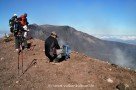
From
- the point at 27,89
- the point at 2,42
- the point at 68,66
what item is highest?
the point at 2,42

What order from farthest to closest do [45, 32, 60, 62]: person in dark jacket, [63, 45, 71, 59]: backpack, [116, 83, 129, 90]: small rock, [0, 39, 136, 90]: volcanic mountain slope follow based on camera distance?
[63, 45, 71, 59]: backpack < [45, 32, 60, 62]: person in dark jacket < [0, 39, 136, 90]: volcanic mountain slope < [116, 83, 129, 90]: small rock

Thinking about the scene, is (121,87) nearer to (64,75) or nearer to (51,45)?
(64,75)

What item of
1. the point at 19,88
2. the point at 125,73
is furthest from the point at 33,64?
the point at 125,73

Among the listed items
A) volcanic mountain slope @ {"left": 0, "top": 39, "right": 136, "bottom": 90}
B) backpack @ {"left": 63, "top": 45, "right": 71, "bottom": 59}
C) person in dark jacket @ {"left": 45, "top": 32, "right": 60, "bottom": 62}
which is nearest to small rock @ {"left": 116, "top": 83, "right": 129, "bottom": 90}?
volcanic mountain slope @ {"left": 0, "top": 39, "right": 136, "bottom": 90}

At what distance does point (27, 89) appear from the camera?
1416 cm

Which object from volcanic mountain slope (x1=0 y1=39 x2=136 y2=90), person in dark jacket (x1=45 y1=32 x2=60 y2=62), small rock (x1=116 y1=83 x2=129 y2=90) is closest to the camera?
small rock (x1=116 y1=83 x2=129 y2=90)

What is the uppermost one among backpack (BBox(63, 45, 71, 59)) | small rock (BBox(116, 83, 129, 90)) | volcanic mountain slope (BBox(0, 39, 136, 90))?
backpack (BBox(63, 45, 71, 59))

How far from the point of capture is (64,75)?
15500mm

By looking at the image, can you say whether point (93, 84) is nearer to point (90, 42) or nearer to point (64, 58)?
point (64, 58)

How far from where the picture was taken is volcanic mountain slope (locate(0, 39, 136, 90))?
47.3 ft

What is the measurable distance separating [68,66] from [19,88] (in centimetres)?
391

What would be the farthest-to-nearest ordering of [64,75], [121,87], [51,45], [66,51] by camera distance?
[66,51] < [51,45] < [64,75] < [121,87]

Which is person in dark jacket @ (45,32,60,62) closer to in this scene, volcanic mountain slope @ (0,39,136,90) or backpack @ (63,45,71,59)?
volcanic mountain slope @ (0,39,136,90)

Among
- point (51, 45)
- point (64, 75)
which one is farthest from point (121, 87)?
point (51, 45)
